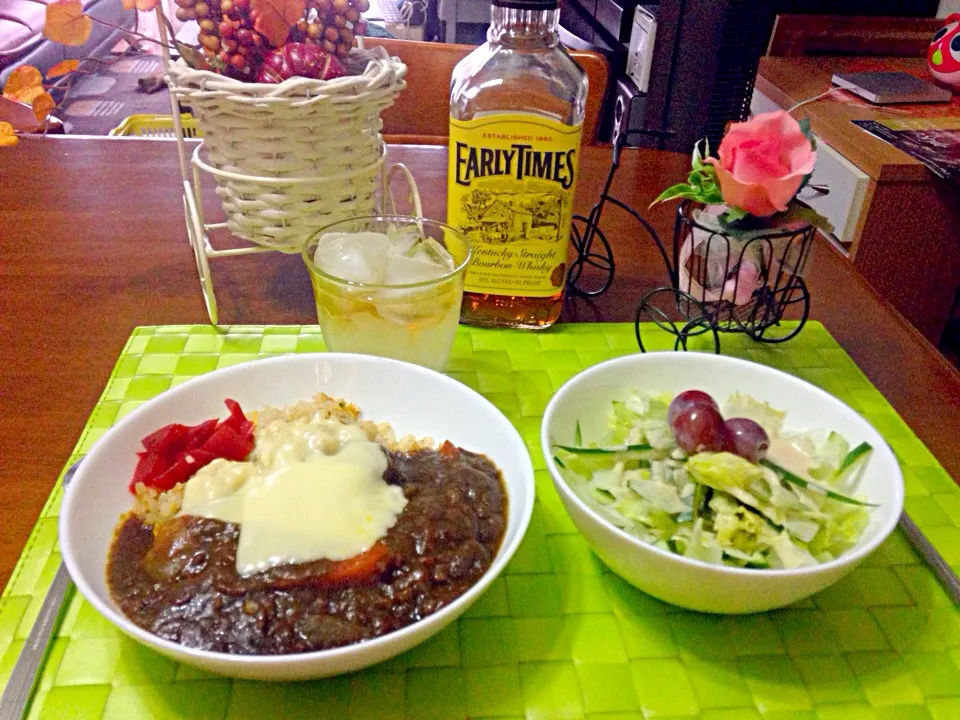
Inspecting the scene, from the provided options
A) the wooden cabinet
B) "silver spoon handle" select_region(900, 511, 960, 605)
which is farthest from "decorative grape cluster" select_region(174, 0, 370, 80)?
the wooden cabinet

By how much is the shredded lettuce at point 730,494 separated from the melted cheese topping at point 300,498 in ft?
0.68

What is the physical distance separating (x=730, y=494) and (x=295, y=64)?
0.80m

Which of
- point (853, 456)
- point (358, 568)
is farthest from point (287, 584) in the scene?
point (853, 456)

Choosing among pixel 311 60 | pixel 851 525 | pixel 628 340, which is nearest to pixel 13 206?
pixel 311 60

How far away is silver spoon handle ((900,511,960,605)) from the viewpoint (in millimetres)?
770

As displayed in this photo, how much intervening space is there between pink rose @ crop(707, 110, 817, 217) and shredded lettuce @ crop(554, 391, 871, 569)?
0.32 metres

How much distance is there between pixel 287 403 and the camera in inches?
36.6

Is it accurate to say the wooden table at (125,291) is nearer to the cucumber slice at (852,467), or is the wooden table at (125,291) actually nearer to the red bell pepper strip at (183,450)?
the red bell pepper strip at (183,450)

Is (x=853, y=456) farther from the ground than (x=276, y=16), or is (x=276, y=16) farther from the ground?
(x=276, y=16)

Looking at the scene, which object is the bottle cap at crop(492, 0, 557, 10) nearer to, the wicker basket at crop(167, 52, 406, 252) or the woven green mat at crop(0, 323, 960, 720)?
the wicker basket at crop(167, 52, 406, 252)

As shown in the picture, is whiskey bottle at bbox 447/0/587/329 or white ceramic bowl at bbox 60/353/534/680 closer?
white ceramic bowl at bbox 60/353/534/680

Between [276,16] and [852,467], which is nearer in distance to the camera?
[852,467]

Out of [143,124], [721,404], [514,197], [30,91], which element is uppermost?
[30,91]

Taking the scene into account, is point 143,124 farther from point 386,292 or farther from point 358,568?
point 358,568
